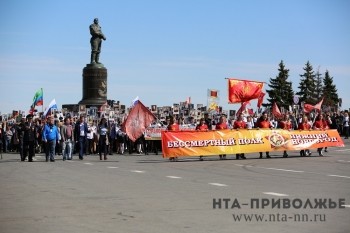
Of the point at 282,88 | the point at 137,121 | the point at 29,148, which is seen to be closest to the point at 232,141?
the point at 137,121

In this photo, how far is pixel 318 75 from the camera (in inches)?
4855

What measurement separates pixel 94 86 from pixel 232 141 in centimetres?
2231

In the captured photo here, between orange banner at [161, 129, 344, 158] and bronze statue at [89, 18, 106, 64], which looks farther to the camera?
bronze statue at [89, 18, 106, 64]

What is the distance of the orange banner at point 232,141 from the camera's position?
24.8 metres

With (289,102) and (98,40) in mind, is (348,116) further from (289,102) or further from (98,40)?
(289,102)

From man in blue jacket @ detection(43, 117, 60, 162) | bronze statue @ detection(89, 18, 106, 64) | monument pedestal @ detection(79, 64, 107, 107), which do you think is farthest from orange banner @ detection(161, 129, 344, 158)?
bronze statue @ detection(89, 18, 106, 64)

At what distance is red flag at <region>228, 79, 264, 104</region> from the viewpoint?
2806 centimetres

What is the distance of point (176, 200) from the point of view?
1222 cm

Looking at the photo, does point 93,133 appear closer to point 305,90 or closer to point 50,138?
point 50,138

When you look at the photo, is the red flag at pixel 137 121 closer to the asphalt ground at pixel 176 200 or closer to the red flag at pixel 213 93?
the asphalt ground at pixel 176 200

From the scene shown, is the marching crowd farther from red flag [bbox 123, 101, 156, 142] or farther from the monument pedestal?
the monument pedestal

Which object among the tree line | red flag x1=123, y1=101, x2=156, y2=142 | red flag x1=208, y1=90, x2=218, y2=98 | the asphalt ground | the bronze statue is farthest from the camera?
the tree line

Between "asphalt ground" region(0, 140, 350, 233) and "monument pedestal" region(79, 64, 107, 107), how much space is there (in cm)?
2635

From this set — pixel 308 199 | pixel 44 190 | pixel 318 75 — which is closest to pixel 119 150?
pixel 44 190
